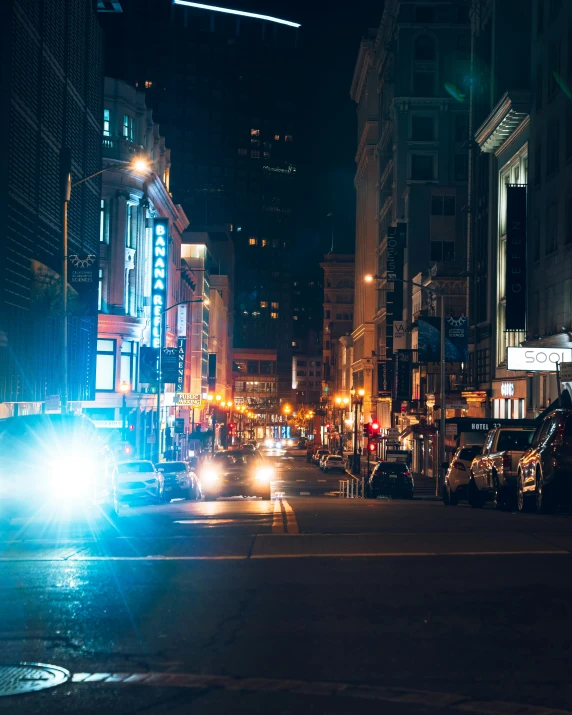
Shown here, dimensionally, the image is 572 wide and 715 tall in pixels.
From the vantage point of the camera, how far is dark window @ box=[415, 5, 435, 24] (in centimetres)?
10619

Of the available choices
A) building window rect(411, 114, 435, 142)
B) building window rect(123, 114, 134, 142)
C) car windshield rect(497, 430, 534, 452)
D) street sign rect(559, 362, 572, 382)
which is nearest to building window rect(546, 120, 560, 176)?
street sign rect(559, 362, 572, 382)

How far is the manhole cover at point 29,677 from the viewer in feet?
23.4

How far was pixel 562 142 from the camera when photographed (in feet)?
157

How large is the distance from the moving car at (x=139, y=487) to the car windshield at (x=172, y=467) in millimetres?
2469

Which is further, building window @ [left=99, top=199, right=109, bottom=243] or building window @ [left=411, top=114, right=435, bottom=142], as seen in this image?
building window @ [left=411, top=114, right=435, bottom=142]

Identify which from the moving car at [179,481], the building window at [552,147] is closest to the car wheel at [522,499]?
the moving car at [179,481]

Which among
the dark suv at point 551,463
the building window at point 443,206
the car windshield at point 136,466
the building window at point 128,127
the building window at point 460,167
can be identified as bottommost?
the car windshield at point 136,466

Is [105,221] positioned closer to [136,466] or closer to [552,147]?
[552,147]

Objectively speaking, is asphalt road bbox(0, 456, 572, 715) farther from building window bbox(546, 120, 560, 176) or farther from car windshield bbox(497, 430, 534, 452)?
building window bbox(546, 120, 560, 176)

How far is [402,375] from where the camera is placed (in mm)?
83062

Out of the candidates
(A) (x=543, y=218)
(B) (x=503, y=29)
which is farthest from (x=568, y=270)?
(B) (x=503, y=29)

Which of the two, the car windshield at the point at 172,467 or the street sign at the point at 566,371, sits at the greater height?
the street sign at the point at 566,371

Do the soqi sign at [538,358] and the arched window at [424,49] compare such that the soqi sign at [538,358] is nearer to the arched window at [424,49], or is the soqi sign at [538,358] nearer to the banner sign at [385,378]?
the banner sign at [385,378]

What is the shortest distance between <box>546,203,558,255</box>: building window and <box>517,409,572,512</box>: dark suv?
29.4m
